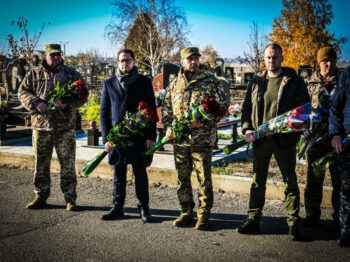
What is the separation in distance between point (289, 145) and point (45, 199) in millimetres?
3468

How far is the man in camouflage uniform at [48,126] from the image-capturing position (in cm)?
484

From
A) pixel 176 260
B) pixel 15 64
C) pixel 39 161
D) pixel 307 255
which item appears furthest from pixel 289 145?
pixel 15 64

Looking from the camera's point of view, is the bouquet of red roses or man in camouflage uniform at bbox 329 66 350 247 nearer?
man in camouflage uniform at bbox 329 66 350 247

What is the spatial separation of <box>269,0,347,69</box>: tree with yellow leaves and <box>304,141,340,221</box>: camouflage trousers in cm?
2056

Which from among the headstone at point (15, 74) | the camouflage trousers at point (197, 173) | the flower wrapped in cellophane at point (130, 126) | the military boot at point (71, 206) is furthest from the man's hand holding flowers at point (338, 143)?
the headstone at point (15, 74)

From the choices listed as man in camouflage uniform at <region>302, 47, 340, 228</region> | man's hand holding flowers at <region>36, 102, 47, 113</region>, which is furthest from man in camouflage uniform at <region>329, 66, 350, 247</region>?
man's hand holding flowers at <region>36, 102, 47, 113</region>

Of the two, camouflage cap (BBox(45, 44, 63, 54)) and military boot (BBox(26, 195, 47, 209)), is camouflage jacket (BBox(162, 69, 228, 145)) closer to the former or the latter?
camouflage cap (BBox(45, 44, 63, 54))

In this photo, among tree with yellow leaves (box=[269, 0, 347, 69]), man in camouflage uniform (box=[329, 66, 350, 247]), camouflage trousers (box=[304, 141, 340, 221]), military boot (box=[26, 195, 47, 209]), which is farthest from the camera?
tree with yellow leaves (box=[269, 0, 347, 69])

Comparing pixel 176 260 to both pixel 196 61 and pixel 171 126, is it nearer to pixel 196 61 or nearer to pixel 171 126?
pixel 171 126

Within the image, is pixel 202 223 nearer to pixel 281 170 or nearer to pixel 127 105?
pixel 281 170

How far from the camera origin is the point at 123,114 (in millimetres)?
4418

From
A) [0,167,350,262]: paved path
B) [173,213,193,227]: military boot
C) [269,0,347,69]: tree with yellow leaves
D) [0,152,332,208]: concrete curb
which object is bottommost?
[0,167,350,262]: paved path

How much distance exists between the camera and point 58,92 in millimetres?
→ 4750

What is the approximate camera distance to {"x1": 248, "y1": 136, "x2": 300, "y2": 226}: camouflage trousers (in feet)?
12.7
